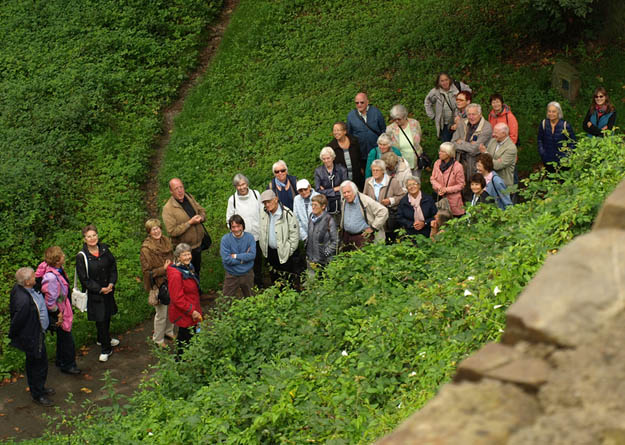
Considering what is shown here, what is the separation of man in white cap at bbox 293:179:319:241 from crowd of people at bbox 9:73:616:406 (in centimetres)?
1

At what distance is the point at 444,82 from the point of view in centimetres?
1262

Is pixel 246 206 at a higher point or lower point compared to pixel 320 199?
lower

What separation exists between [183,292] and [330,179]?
2.80 meters

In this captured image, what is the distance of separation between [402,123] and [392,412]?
6.08m

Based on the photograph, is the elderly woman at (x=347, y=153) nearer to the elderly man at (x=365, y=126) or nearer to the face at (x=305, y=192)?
the elderly man at (x=365, y=126)

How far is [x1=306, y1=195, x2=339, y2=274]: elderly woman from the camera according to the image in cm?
1042

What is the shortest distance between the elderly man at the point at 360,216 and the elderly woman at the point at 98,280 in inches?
125

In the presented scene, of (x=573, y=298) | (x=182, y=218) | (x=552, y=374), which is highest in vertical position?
(x=573, y=298)

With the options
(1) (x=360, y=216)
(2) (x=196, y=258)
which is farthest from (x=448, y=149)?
(2) (x=196, y=258)

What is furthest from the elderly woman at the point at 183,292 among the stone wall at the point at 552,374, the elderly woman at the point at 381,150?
the stone wall at the point at 552,374

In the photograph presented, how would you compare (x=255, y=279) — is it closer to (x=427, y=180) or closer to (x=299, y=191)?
(x=299, y=191)

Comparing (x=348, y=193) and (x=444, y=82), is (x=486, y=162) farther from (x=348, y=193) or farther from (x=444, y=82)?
(x=444, y=82)

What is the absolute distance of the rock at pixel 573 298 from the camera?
124 inches

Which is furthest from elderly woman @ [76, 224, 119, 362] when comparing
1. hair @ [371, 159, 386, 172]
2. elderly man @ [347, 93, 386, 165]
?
elderly man @ [347, 93, 386, 165]
